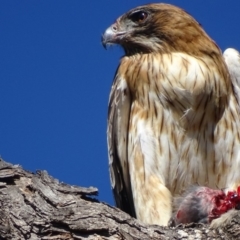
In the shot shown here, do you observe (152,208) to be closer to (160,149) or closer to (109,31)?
(160,149)

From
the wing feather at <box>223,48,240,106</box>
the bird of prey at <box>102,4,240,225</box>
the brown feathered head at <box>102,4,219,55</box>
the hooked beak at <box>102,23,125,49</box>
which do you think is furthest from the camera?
the hooked beak at <box>102,23,125,49</box>

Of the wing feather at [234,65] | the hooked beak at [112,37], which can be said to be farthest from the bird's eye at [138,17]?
the wing feather at [234,65]

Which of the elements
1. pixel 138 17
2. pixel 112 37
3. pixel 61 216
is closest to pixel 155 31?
pixel 138 17

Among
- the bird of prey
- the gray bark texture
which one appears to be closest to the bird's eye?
the bird of prey

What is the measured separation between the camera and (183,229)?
5707mm

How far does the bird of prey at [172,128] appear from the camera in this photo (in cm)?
793

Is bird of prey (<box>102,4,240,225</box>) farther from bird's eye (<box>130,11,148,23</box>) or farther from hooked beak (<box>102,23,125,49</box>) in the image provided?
bird's eye (<box>130,11,148,23</box>)

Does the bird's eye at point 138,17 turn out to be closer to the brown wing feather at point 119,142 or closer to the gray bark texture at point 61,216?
the brown wing feather at point 119,142

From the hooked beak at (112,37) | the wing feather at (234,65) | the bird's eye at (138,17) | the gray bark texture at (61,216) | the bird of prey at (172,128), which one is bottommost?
the gray bark texture at (61,216)

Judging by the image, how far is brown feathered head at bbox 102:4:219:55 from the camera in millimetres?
8523

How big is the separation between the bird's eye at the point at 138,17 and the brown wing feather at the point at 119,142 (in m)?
0.65

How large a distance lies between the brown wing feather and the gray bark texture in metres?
2.57

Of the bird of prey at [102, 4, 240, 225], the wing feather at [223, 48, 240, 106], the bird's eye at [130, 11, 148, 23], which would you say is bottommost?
the bird of prey at [102, 4, 240, 225]

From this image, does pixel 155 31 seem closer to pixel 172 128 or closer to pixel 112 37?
pixel 112 37
